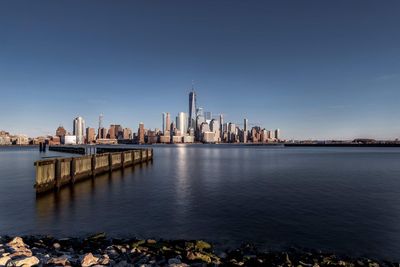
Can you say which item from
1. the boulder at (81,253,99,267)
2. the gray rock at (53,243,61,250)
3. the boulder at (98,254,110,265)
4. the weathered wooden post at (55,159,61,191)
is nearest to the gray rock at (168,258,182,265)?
the boulder at (98,254,110,265)

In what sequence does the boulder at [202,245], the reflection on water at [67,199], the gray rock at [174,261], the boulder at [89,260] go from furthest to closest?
the reflection on water at [67,199] → the boulder at [202,245] → the gray rock at [174,261] → the boulder at [89,260]

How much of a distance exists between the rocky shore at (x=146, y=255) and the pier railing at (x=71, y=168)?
11.6 meters

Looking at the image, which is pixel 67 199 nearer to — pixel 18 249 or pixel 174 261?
pixel 18 249

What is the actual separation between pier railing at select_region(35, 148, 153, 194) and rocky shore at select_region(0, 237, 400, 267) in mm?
11638

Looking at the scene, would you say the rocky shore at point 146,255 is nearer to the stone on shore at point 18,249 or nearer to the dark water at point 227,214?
the stone on shore at point 18,249

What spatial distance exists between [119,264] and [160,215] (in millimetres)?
8195

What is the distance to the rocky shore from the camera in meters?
9.68

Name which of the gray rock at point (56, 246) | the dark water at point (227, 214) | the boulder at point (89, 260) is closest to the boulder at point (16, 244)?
the gray rock at point (56, 246)

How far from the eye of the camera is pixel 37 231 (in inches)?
571

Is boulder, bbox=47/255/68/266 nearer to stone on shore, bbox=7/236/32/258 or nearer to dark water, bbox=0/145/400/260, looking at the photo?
stone on shore, bbox=7/236/32/258

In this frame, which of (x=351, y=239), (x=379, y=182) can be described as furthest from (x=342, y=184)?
(x=351, y=239)

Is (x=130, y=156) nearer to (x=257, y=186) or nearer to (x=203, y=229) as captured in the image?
(x=257, y=186)

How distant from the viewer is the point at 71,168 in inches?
1121

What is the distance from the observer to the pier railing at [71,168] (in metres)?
23.2
